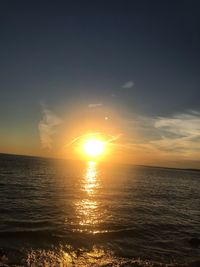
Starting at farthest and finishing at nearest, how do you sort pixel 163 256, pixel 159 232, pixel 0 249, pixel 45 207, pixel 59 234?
pixel 45 207 < pixel 159 232 < pixel 59 234 < pixel 163 256 < pixel 0 249

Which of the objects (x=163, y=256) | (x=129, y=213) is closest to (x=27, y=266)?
(x=163, y=256)

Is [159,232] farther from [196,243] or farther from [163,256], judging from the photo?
[163,256]

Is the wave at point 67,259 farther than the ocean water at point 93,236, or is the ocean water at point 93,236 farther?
the ocean water at point 93,236

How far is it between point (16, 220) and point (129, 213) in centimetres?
1318

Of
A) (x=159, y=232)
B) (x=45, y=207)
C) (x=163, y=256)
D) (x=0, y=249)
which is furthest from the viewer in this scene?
(x=45, y=207)

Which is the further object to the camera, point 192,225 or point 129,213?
point 129,213

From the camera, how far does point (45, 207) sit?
29.9 metres

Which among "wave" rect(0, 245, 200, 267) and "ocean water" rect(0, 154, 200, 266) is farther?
"ocean water" rect(0, 154, 200, 266)

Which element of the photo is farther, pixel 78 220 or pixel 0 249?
pixel 78 220

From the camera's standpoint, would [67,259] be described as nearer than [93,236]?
Yes

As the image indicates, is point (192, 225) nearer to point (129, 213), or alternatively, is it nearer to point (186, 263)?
point (129, 213)

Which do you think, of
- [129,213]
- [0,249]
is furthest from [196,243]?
[0,249]

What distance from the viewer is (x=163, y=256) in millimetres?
17297

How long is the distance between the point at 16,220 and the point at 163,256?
13309 mm
